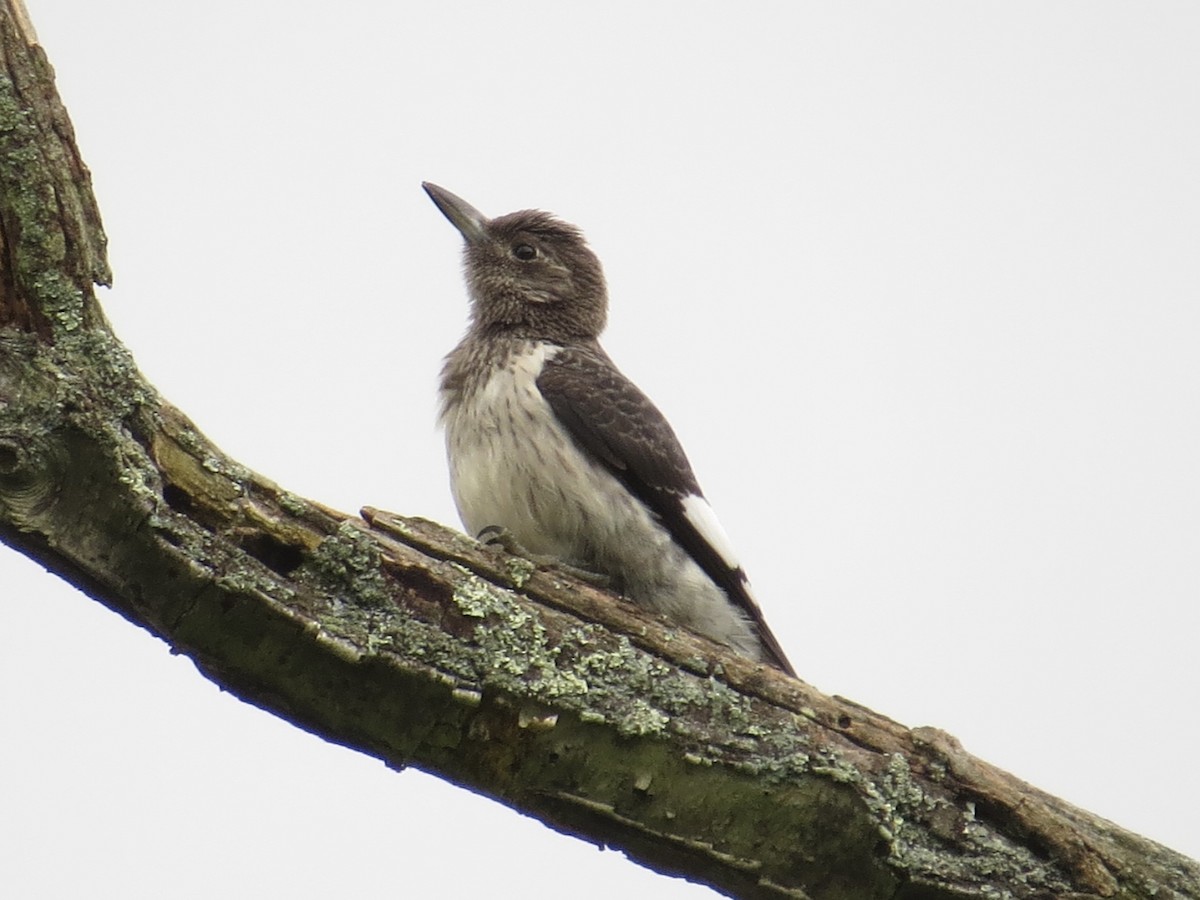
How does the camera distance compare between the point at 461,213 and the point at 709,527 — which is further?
the point at 461,213

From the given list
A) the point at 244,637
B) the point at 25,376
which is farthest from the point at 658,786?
the point at 25,376

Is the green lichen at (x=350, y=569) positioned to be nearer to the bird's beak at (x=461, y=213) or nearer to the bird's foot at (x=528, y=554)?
the bird's foot at (x=528, y=554)

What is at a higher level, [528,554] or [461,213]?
[461,213]

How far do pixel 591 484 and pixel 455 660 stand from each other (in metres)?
2.25

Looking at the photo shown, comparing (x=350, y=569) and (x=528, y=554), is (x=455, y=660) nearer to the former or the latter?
(x=350, y=569)

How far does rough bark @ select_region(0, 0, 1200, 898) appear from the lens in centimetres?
303

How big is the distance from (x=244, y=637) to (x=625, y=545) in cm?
248

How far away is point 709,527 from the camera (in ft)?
19.2

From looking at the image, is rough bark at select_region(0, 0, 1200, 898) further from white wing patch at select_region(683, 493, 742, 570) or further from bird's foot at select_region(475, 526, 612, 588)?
white wing patch at select_region(683, 493, 742, 570)

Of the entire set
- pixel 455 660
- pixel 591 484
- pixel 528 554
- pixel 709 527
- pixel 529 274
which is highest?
pixel 529 274

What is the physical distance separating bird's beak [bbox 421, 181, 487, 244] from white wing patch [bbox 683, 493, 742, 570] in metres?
2.34

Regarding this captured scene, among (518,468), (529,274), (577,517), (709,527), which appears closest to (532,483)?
(518,468)

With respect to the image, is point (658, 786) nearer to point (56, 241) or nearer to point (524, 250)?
point (56, 241)

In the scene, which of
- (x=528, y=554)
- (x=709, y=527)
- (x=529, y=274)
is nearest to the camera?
(x=528, y=554)
